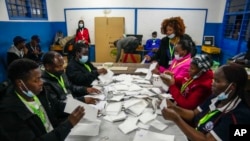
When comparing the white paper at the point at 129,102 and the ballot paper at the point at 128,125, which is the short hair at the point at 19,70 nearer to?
the ballot paper at the point at 128,125

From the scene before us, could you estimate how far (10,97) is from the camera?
95 centimetres

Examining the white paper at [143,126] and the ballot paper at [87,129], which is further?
the white paper at [143,126]

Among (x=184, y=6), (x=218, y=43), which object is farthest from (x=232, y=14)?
(x=184, y=6)

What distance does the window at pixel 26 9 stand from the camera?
457 centimetres

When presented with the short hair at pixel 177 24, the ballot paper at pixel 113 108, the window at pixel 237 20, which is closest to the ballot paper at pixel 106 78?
the ballot paper at pixel 113 108

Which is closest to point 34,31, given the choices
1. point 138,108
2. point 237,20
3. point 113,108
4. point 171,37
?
point 171,37

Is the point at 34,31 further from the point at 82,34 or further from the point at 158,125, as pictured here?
the point at 158,125

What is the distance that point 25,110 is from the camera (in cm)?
96

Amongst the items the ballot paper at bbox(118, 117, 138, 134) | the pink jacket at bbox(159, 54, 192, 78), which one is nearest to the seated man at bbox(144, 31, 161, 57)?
the pink jacket at bbox(159, 54, 192, 78)

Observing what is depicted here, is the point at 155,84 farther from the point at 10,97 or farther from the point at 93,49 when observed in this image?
the point at 93,49

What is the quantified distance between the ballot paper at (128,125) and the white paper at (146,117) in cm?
5

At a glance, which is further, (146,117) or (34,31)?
(34,31)

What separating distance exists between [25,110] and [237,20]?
20.1ft

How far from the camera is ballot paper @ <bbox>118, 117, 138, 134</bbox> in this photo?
4.17 feet
